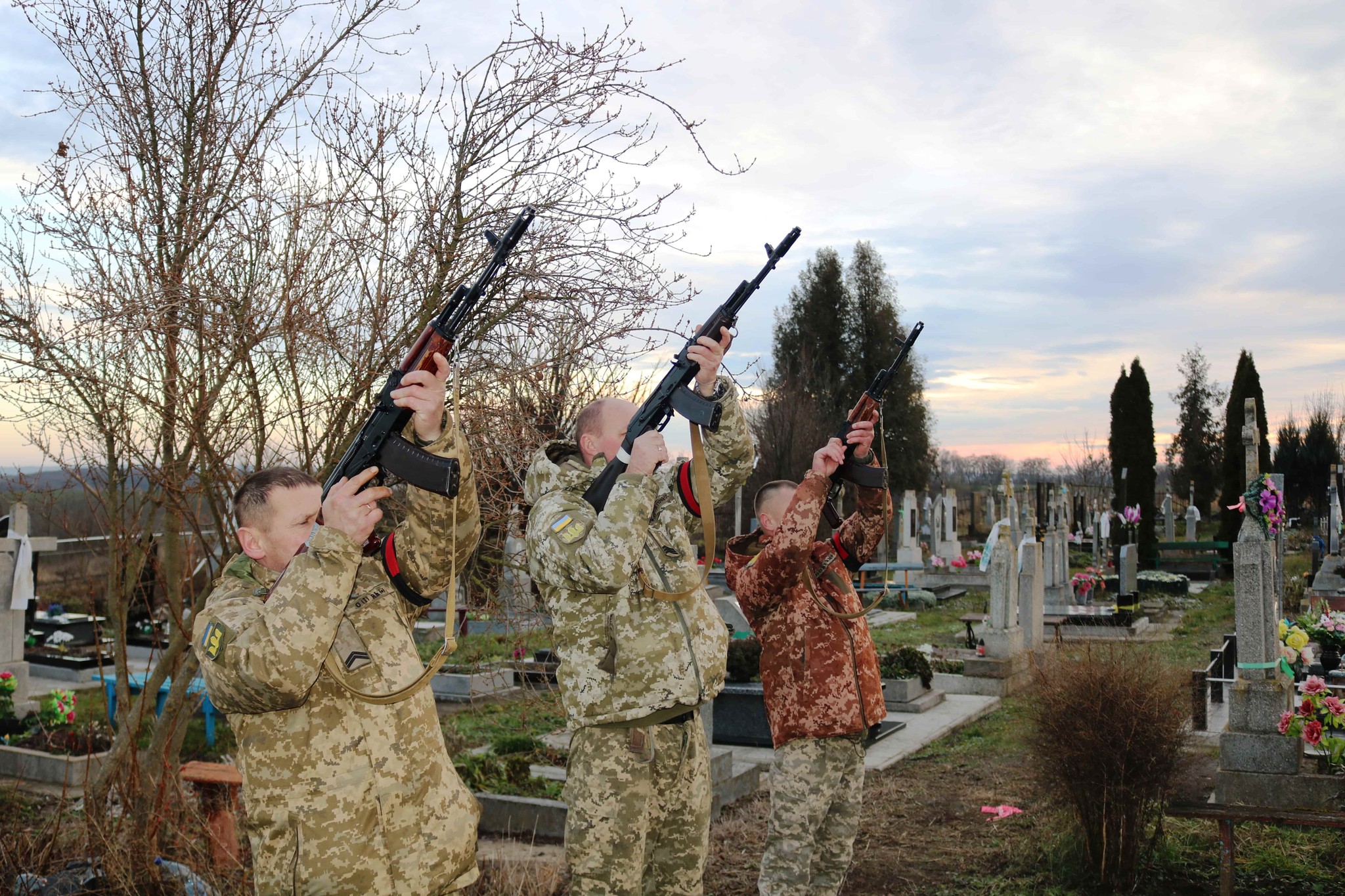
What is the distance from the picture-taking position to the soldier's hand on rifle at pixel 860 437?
14.1 feet

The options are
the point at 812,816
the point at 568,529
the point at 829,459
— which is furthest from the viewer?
the point at 829,459

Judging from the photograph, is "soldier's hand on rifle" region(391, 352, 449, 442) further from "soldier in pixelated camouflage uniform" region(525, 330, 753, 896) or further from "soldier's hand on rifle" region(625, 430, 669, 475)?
"soldier's hand on rifle" region(625, 430, 669, 475)

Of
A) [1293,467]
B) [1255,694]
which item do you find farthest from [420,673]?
[1293,467]

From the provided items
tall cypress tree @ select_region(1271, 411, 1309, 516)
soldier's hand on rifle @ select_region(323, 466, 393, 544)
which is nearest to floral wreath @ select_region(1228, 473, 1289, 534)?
soldier's hand on rifle @ select_region(323, 466, 393, 544)

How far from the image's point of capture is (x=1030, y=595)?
1398 cm

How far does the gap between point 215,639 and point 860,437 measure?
2727 mm

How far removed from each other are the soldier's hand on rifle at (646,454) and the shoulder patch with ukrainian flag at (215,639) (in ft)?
4.47

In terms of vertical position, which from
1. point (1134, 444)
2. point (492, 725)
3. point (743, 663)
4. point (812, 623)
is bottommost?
point (492, 725)

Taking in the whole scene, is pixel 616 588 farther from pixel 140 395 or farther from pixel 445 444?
pixel 140 395

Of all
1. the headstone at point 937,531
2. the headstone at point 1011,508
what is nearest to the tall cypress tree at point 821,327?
the headstone at point 937,531

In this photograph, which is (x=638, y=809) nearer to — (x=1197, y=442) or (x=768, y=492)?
(x=768, y=492)

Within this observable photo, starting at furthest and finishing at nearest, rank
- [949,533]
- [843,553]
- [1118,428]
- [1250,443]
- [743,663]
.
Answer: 1. [1118,428]
2. [949,533]
3. [743,663]
4. [1250,443]
5. [843,553]

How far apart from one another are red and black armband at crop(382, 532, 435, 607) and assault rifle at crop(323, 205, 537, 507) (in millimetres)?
215

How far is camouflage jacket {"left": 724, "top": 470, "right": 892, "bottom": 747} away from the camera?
400 centimetres
